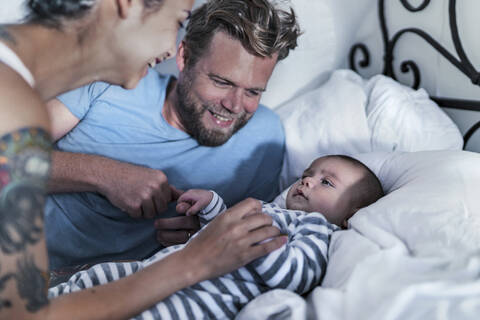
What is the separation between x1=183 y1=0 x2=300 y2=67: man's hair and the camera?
1.55 m

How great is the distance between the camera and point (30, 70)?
2.37ft

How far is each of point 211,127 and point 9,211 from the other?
3.39 feet

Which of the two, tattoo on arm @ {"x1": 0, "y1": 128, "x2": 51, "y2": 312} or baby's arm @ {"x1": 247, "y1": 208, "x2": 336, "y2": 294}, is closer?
tattoo on arm @ {"x1": 0, "y1": 128, "x2": 51, "y2": 312}

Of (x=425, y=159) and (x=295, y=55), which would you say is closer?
(x=425, y=159)

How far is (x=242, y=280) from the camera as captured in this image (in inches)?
40.4

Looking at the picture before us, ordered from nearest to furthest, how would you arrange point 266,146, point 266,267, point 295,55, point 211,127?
1. point 266,267
2. point 211,127
3. point 266,146
4. point 295,55

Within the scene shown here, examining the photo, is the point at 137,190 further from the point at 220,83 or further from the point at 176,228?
the point at 220,83

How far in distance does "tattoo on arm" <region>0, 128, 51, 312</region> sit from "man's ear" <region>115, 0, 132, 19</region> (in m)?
0.26

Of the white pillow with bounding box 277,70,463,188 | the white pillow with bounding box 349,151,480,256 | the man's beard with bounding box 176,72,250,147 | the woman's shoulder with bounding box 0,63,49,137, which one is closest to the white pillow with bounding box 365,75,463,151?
the white pillow with bounding box 277,70,463,188

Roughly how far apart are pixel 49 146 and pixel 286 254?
564 millimetres

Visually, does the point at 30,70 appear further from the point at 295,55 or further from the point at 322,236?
the point at 295,55

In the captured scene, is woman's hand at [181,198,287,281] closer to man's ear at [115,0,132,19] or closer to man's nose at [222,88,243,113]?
man's ear at [115,0,132,19]

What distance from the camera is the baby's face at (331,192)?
138 cm

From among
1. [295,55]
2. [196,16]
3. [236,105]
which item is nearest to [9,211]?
[236,105]
